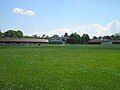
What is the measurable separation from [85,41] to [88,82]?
186 metres

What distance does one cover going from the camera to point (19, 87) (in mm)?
12438

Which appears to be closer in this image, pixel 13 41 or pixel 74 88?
pixel 74 88

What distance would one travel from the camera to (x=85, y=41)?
199 metres

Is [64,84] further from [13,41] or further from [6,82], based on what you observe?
[13,41]

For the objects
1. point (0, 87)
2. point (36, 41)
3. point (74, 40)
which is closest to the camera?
point (0, 87)

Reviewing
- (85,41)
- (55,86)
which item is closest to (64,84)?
(55,86)

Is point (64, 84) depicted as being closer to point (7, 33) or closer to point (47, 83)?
point (47, 83)

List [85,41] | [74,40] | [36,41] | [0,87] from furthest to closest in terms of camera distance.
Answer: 1. [85,41]
2. [74,40]
3. [36,41]
4. [0,87]

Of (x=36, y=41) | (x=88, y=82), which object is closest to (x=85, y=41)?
(x=36, y=41)

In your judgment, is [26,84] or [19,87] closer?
[19,87]

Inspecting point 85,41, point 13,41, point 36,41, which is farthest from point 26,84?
point 85,41

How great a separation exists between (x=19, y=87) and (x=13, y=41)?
147926mm

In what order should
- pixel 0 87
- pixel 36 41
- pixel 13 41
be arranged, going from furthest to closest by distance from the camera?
1. pixel 36 41
2. pixel 13 41
3. pixel 0 87

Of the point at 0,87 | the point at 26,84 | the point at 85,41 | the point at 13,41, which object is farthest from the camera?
the point at 85,41
